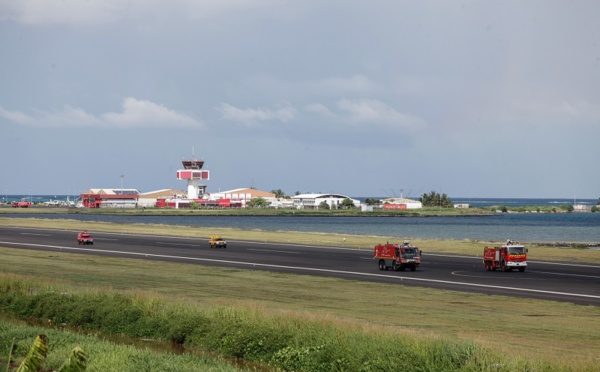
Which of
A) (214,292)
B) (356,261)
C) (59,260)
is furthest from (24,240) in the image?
(214,292)

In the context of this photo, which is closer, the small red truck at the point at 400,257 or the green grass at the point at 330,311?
the green grass at the point at 330,311

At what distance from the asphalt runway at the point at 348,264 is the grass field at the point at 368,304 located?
13.1ft

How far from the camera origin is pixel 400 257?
66250mm

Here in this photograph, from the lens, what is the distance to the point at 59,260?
71.5m

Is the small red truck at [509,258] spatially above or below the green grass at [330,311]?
above

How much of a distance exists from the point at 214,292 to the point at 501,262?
29259 mm

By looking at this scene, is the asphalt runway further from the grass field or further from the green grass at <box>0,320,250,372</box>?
the green grass at <box>0,320,250,372</box>

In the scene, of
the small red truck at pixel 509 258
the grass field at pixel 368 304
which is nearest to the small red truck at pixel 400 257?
the small red truck at pixel 509 258

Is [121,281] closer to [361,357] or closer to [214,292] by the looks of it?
[214,292]

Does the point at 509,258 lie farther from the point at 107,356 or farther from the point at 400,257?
the point at 107,356

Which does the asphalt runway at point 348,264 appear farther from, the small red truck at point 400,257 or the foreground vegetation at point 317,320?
the foreground vegetation at point 317,320

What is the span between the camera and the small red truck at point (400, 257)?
6638 cm

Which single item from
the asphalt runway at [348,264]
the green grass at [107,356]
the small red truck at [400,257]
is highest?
the small red truck at [400,257]

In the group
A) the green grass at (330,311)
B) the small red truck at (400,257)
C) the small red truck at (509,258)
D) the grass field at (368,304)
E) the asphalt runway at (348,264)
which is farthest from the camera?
the small red truck at (509,258)
